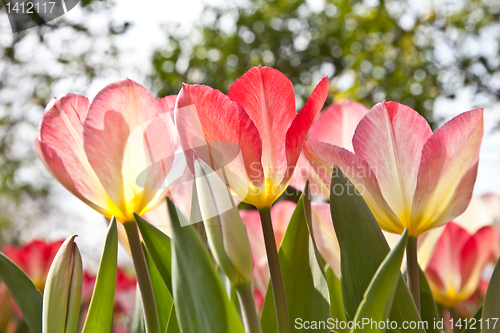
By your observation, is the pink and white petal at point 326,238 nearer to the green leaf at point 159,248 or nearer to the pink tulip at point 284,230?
the pink tulip at point 284,230

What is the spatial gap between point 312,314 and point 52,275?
169 mm

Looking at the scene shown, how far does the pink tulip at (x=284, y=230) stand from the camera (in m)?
0.35

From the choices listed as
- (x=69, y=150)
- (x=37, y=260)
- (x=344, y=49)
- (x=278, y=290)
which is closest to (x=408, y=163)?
(x=278, y=290)

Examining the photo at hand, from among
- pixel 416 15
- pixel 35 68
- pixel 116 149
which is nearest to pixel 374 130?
pixel 116 149

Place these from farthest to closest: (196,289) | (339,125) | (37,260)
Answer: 1. (37,260)
2. (339,125)
3. (196,289)

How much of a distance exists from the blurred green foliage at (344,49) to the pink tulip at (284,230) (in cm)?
173

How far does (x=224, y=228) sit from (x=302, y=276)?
11cm

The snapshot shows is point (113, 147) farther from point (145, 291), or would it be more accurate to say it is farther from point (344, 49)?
point (344, 49)

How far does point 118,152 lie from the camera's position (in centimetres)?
27

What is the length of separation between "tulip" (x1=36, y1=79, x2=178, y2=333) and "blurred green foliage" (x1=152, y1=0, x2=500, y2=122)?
187cm

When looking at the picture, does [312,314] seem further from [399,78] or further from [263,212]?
[399,78]

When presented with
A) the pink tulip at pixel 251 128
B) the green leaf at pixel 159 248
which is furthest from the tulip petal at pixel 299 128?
the green leaf at pixel 159 248

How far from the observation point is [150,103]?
272 millimetres

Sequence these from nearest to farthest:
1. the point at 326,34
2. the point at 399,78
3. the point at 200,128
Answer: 1. the point at 200,128
2. the point at 399,78
3. the point at 326,34
